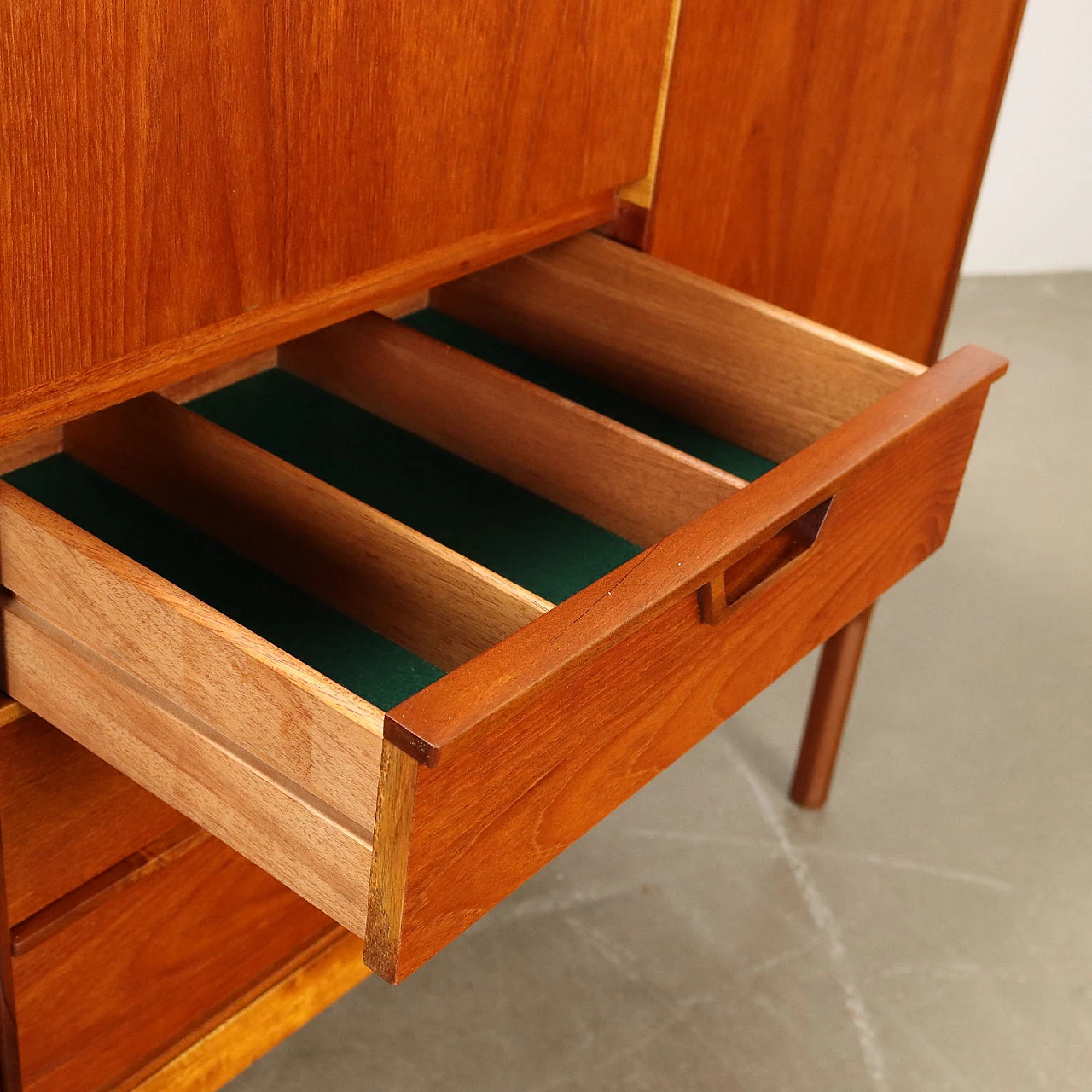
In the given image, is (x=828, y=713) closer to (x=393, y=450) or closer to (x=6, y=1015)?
(x=393, y=450)

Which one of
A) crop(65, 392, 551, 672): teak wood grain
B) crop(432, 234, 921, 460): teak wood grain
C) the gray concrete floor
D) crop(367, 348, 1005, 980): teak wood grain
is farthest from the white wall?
crop(65, 392, 551, 672): teak wood grain

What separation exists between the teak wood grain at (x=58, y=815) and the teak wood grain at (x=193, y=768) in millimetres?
70

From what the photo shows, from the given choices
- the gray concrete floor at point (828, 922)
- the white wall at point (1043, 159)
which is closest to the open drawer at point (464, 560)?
the gray concrete floor at point (828, 922)

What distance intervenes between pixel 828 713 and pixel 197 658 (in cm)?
102

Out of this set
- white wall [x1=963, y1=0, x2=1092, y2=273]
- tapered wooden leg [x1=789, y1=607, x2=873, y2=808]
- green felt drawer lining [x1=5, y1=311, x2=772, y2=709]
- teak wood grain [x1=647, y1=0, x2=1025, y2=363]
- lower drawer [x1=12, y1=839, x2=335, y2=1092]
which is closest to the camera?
green felt drawer lining [x1=5, y1=311, x2=772, y2=709]

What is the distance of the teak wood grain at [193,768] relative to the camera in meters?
0.75

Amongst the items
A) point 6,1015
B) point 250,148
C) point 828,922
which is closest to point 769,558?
point 250,148

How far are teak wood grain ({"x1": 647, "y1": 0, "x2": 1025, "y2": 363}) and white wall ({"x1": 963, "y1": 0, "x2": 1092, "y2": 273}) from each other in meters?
1.67

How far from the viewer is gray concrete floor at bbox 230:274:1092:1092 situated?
1.38 m

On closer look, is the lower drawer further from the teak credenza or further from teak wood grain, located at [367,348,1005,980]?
teak wood grain, located at [367,348,1005,980]

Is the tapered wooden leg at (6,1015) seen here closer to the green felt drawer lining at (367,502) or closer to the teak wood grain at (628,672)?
the green felt drawer lining at (367,502)

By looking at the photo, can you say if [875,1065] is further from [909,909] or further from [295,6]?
[295,6]

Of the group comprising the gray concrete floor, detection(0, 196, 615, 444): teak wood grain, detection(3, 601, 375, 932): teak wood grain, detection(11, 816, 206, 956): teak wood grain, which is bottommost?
the gray concrete floor

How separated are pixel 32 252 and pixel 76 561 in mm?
166
